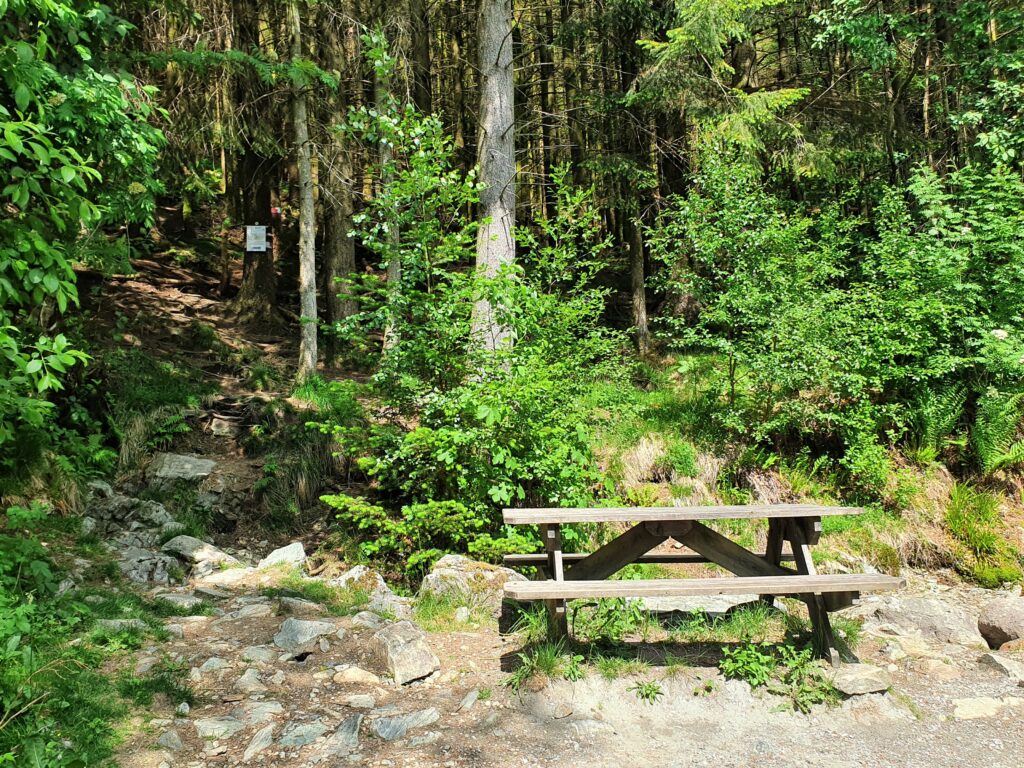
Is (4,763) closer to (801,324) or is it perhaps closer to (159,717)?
(159,717)

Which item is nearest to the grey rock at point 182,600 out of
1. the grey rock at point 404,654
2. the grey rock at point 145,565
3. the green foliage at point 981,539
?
the grey rock at point 145,565

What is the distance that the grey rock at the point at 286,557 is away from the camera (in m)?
6.38

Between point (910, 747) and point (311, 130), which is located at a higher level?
point (311, 130)

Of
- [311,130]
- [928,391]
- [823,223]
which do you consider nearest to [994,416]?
[928,391]

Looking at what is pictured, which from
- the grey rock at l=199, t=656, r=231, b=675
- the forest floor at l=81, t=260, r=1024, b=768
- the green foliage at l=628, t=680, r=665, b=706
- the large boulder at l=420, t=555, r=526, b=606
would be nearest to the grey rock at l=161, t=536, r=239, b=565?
the forest floor at l=81, t=260, r=1024, b=768

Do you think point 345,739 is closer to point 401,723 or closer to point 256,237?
point 401,723

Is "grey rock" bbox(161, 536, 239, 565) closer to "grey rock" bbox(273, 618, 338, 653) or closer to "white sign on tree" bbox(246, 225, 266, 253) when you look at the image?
"grey rock" bbox(273, 618, 338, 653)

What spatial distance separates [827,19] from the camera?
965cm

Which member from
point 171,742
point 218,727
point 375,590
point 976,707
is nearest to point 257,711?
point 218,727

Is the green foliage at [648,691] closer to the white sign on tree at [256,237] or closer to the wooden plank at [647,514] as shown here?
the wooden plank at [647,514]

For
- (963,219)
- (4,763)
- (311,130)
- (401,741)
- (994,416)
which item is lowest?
(401,741)

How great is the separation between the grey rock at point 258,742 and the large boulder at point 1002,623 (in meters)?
5.09

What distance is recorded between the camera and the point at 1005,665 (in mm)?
4602

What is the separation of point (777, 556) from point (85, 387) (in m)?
7.76
